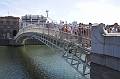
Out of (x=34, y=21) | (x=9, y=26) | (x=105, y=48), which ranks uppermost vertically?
(x=34, y=21)

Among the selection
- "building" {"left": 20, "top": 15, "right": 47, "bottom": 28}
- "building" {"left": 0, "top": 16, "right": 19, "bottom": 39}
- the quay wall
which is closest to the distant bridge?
the quay wall

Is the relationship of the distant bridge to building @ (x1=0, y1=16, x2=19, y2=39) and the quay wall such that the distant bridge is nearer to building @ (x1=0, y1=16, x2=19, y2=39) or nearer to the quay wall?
the quay wall

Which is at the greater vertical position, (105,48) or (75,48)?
(105,48)

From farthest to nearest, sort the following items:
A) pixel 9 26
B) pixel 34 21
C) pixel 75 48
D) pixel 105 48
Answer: pixel 34 21, pixel 9 26, pixel 75 48, pixel 105 48

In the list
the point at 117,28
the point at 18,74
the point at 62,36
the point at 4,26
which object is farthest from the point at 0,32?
the point at 117,28

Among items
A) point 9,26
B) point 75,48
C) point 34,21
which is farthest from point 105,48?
point 34,21

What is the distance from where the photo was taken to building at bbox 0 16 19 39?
217 feet

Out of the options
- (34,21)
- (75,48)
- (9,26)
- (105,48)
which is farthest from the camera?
(34,21)

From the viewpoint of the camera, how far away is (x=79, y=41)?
16.0 meters

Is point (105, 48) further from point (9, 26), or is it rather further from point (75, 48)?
point (9, 26)

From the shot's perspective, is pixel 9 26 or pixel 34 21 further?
pixel 34 21

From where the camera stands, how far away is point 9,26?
68.3 m

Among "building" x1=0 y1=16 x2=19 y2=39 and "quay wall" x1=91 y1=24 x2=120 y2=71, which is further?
"building" x1=0 y1=16 x2=19 y2=39

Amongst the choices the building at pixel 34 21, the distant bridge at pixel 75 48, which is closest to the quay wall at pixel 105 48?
the distant bridge at pixel 75 48
